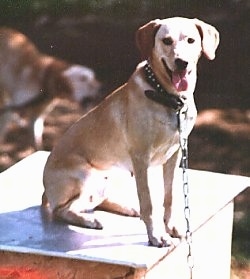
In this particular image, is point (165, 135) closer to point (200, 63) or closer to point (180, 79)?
point (180, 79)

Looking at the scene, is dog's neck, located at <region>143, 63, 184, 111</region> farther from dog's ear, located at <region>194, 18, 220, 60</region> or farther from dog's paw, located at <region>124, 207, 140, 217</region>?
dog's paw, located at <region>124, 207, 140, 217</region>

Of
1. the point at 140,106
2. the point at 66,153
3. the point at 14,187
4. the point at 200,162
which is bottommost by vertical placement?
the point at 200,162

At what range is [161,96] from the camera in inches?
90.5

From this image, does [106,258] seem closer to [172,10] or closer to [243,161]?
[172,10]

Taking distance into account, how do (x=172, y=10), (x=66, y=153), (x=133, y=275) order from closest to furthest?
(x=133, y=275) → (x=66, y=153) → (x=172, y=10)

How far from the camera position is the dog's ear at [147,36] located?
2266 millimetres

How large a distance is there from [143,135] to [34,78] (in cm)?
129

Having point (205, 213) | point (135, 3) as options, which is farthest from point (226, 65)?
point (205, 213)

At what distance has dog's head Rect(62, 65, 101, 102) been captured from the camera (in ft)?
11.6

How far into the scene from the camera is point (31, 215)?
102 inches

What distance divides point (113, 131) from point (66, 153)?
0.17 metres

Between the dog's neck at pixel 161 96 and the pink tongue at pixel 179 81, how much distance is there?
0.23ft

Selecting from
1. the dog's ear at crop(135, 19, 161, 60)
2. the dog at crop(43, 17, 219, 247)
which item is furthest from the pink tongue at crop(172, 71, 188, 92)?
the dog's ear at crop(135, 19, 161, 60)

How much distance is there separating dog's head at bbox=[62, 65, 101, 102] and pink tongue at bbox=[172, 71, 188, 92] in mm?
1279
